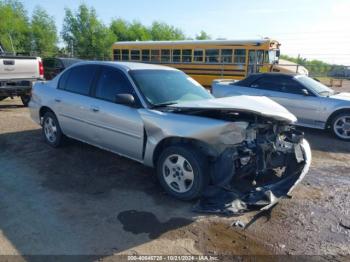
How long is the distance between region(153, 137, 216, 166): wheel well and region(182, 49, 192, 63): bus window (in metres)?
14.6

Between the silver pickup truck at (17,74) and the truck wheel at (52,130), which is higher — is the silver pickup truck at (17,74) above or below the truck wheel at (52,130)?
above

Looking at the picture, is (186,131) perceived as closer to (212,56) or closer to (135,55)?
(212,56)

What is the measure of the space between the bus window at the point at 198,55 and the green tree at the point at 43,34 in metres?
27.2

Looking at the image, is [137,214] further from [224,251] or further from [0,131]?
[0,131]

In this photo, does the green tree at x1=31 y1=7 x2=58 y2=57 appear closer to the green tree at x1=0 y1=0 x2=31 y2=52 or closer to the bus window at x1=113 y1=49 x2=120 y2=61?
the green tree at x1=0 y1=0 x2=31 y2=52

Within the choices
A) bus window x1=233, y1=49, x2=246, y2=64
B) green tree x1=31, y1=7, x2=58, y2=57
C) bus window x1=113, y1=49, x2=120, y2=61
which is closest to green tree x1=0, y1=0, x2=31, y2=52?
green tree x1=31, y1=7, x2=58, y2=57

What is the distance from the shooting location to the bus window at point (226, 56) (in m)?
16.9

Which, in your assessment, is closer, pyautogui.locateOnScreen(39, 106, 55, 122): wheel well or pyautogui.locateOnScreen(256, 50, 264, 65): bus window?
pyautogui.locateOnScreen(39, 106, 55, 122): wheel well

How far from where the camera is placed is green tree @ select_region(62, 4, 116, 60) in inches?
1658

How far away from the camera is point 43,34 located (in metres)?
41.2

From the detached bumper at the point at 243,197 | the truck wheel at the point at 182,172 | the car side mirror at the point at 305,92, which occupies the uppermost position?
the car side mirror at the point at 305,92

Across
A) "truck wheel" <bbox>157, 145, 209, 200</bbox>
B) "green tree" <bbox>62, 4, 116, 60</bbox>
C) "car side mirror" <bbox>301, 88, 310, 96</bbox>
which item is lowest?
"truck wheel" <bbox>157, 145, 209, 200</bbox>

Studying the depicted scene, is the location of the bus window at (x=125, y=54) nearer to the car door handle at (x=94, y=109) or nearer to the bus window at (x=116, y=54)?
the bus window at (x=116, y=54)

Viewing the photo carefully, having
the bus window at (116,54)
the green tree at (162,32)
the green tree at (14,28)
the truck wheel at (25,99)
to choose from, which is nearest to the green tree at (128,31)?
the green tree at (162,32)
